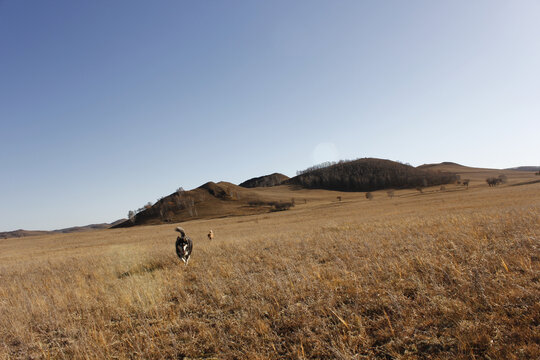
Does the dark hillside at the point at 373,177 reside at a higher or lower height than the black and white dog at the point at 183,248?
higher

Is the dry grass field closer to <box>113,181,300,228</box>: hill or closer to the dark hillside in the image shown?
<box>113,181,300,228</box>: hill

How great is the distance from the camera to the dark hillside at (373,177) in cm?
14260

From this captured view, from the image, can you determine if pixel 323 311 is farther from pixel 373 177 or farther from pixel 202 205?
pixel 373 177

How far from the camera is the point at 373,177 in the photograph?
16750 cm

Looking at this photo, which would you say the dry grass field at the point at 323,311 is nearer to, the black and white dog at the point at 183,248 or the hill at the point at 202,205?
the black and white dog at the point at 183,248

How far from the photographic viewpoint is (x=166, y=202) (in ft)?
386

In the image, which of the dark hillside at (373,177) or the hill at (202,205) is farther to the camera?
the dark hillside at (373,177)

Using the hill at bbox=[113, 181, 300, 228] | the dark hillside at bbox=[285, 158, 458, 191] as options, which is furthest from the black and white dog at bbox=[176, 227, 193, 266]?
the dark hillside at bbox=[285, 158, 458, 191]

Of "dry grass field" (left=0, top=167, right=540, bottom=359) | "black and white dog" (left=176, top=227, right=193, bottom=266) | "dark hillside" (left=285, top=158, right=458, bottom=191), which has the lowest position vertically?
"dry grass field" (left=0, top=167, right=540, bottom=359)

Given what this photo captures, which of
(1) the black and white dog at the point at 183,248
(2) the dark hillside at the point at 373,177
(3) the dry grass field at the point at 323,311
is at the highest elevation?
(2) the dark hillside at the point at 373,177

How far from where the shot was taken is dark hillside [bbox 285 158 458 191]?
468ft

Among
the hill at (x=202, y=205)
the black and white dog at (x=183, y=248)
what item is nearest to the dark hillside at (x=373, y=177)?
the hill at (x=202, y=205)

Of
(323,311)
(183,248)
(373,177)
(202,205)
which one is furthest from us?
(373,177)

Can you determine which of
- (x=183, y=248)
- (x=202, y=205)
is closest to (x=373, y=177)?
(x=202, y=205)
